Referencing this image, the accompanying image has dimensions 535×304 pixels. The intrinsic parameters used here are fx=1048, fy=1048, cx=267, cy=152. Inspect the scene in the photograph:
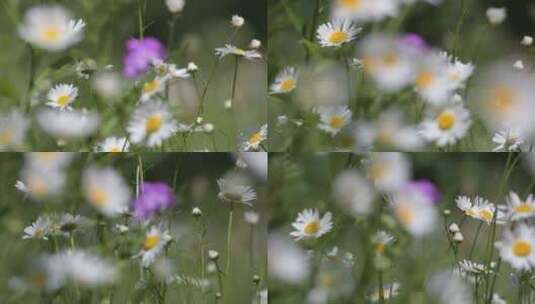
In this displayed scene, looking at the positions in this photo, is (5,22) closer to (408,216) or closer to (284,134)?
(284,134)

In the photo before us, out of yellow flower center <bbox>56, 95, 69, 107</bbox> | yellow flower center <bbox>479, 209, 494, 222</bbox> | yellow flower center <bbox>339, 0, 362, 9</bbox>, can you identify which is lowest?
yellow flower center <bbox>479, 209, 494, 222</bbox>

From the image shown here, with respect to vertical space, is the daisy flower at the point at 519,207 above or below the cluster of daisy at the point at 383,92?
below

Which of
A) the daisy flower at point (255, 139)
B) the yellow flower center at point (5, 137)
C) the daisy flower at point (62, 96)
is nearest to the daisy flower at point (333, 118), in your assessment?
the daisy flower at point (255, 139)

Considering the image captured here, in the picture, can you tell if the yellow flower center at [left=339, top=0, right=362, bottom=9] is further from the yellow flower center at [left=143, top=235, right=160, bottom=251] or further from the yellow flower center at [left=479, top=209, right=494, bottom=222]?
the yellow flower center at [left=143, top=235, right=160, bottom=251]

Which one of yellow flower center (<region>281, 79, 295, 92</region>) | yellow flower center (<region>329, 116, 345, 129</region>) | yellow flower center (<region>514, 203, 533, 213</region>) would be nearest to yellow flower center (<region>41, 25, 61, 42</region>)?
yellow flower center (<region>281, 79, 295, 92</region>)

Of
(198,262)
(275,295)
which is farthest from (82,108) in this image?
(275,295)

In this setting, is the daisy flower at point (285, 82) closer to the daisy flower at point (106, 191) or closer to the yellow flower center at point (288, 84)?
the yellow flower center at point (288, 84)

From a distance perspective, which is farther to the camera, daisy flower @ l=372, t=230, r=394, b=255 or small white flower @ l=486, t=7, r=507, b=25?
small white flower @ l=486, t=7, r=507, b=25
